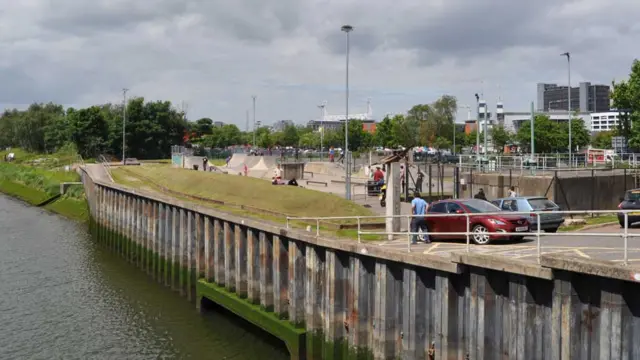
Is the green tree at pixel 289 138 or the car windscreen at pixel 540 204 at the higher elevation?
the green tree at pixel 289 138

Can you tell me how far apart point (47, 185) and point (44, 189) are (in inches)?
39.5

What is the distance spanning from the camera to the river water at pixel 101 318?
23.0m

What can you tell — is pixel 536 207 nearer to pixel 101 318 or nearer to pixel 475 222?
pixel 475 222

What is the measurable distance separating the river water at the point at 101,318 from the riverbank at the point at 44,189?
1021 inches

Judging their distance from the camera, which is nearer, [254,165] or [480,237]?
[480,237]

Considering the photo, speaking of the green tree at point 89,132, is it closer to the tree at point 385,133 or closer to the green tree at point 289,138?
the tree at point 385,133

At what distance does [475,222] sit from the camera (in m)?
20.8

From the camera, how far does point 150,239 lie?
127 ft

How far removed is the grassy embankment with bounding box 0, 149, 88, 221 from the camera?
68.2 m

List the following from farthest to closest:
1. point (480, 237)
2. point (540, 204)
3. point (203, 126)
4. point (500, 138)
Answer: point (203, 126) < point (500, 138) < point (540, 204) < point (480, 237)

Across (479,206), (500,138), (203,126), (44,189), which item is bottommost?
(44,189)

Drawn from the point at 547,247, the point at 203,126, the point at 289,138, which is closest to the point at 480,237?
the point at 547,247

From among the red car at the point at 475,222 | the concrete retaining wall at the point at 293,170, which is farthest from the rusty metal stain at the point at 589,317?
the concrete retaining wall at the point at 293,170

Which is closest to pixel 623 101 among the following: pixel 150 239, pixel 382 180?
pixel 382 180
